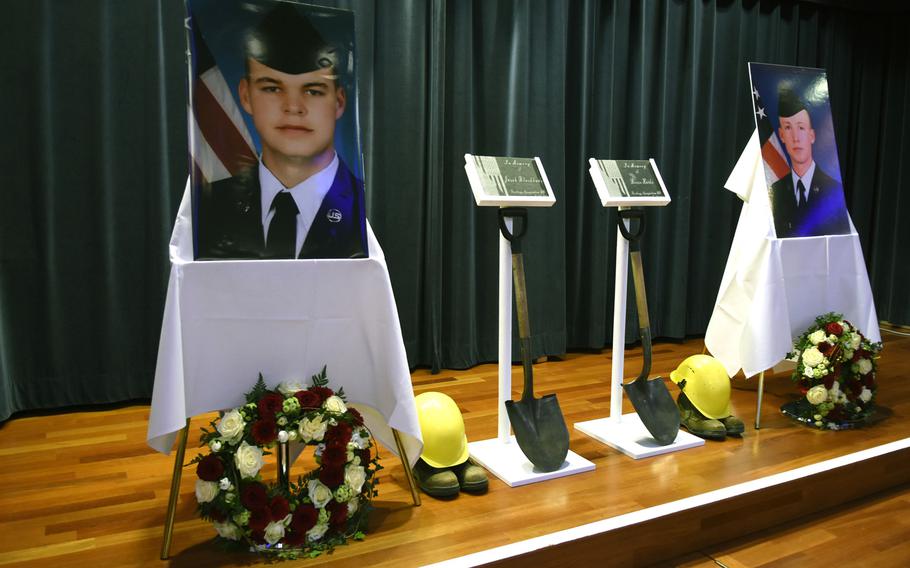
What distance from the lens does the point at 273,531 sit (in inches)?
78.2

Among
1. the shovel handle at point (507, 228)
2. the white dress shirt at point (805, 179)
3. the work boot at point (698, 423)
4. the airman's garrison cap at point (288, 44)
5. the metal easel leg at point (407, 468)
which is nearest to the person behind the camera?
the airman's garrison cap at point (288, 44)

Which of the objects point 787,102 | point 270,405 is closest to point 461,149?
point 787,102

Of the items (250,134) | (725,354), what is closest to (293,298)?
(250,134)

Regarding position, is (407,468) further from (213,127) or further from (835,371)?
(835,371)

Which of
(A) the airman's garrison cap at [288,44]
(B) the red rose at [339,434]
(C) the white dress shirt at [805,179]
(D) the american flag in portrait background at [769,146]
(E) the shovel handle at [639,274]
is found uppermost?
(A) the airman's garrison cap at [288,44]

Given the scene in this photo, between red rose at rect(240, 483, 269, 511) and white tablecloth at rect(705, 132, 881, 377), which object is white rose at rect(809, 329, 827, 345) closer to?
white tablecloth at rect(705, 132, 881, 377)

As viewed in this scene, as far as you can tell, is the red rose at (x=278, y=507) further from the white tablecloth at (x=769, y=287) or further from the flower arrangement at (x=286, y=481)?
the white tablecloth at (x=769, y=287)

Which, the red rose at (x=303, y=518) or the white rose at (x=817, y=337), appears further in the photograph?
the white rose at (x=817, y=337)

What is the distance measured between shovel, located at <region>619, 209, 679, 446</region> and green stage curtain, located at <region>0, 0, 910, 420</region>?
1283mm

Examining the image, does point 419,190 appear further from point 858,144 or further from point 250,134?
point 858,144

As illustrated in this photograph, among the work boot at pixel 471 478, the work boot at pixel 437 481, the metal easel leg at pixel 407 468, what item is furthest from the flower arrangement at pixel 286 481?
the work boot at pixel 471 478

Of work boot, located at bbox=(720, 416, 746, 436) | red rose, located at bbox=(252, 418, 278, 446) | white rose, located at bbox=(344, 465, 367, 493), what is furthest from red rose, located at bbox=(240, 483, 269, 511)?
work boot, located at bbox=(720, 416, 746, 436)

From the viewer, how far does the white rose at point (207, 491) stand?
1.95 metres

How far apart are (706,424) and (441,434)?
120 centimetres
